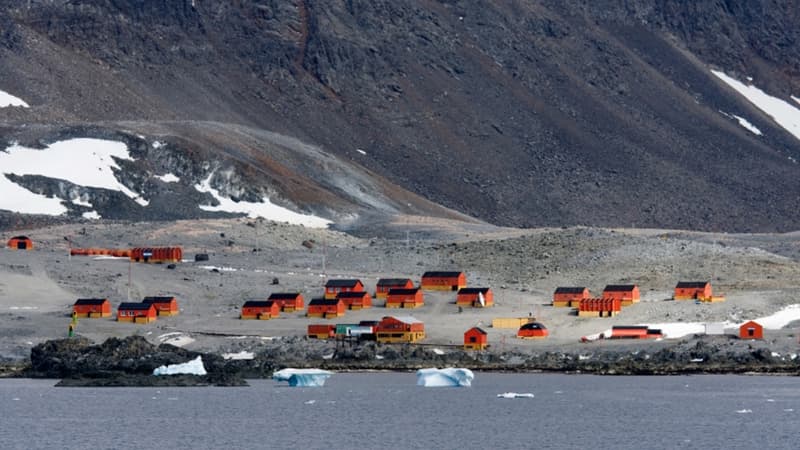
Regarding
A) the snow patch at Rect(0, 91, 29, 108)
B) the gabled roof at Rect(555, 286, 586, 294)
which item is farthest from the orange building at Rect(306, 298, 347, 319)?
the snow patch at Rect(0, 91, 29, 108)

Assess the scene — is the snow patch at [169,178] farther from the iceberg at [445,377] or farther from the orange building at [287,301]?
the iceberg at [445,377]

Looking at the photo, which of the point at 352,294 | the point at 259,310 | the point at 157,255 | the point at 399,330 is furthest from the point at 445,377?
the point at 157,255

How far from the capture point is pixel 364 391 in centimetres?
8556

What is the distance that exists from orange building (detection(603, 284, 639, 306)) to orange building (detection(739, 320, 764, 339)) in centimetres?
1072

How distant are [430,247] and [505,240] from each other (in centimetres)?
462

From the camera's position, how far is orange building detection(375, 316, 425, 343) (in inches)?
3812

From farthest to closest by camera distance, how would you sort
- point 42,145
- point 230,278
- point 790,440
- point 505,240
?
point 42,145 → point 505,240 → point 230,278 → point 790,440

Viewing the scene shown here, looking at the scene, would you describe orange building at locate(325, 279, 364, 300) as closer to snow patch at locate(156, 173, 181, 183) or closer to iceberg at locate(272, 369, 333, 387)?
iceberg at locate(272, 369, 333, 387)

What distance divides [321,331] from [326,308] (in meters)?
5.08

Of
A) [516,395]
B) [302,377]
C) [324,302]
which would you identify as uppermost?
[324,302]

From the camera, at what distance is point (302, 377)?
8569cm

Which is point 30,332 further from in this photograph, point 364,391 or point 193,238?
point 193,238

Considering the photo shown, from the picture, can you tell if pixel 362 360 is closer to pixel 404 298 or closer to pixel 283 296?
pixel 404 298

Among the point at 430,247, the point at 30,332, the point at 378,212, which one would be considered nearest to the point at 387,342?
the point at 30,332
